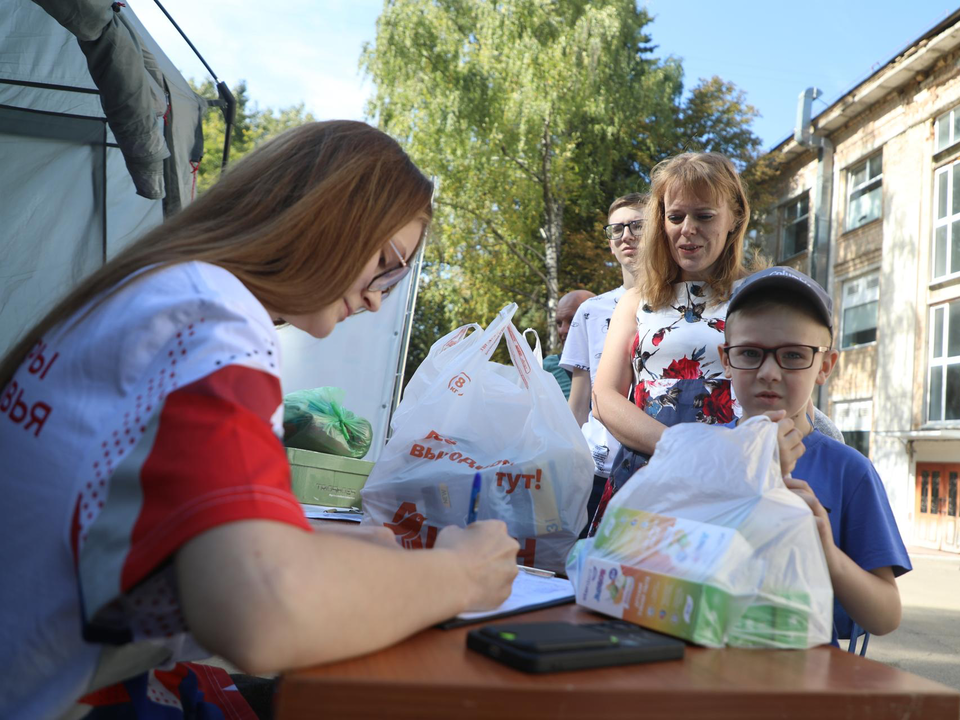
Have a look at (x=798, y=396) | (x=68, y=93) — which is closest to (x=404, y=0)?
(x=68, y=93)

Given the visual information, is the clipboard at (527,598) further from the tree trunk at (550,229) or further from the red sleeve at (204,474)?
the tree trunk at (550,229)

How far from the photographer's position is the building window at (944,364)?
52.6ft

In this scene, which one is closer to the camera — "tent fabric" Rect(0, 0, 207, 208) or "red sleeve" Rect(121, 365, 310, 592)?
"red sleeve" Rect(121, 365, 310, 592)

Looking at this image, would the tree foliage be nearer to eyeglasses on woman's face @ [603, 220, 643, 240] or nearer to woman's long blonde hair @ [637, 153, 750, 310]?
eyeglasses on woman's face @ [603, 220, 643, 240]

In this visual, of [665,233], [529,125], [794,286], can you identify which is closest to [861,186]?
[529,125]

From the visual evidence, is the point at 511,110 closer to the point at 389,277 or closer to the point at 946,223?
the point at 946,223

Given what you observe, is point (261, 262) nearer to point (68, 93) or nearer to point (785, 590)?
point (785, 590)

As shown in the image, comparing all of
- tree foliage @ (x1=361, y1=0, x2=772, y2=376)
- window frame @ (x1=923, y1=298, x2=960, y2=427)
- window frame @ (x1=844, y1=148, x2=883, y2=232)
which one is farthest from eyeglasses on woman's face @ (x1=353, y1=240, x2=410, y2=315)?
window frame @ (x1=844, y1=148, x2=883, y2=232)

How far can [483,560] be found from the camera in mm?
1053

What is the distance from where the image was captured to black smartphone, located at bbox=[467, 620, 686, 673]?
0.80 m

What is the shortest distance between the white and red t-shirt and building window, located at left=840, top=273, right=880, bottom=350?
20041 millimetres

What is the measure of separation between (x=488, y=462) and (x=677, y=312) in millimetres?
808

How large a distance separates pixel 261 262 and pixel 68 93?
4.13m

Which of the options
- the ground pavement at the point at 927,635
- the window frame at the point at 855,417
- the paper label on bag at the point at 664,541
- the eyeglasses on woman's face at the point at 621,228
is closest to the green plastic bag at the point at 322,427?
the eyeglasses on woman's face at the point at 621,228
